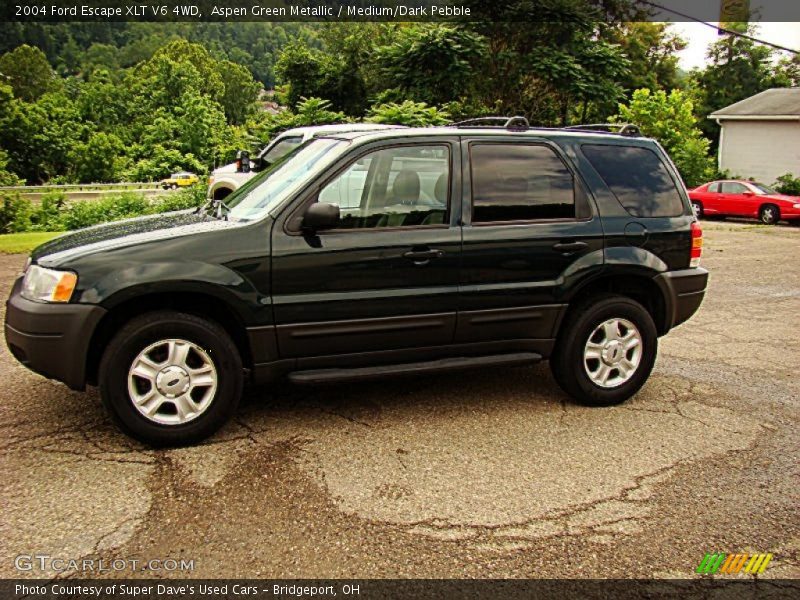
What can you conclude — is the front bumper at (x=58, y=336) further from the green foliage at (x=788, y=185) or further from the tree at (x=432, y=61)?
the green foliage at (x=788, y=185)

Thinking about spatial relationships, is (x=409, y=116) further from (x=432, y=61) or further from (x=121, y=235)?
(x=121, y=235)

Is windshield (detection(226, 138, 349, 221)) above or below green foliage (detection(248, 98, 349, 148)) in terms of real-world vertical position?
Answer: below

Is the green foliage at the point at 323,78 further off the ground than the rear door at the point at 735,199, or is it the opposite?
the green foliage at the point at 323,78

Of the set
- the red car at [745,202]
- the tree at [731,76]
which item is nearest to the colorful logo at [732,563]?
the red car at [745,202]

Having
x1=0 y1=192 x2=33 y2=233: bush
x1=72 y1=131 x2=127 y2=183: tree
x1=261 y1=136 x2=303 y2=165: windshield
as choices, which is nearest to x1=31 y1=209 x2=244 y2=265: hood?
x1=261 y1=136 x2=303 y2=165: windshield

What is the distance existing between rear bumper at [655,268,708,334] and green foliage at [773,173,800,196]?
1116 inches

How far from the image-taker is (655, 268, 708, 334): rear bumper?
212 inches

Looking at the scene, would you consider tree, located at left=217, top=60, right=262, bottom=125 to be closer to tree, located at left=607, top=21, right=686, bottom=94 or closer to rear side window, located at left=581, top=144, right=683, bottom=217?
tree, located at left=607, top=21, right=686, bottom=94

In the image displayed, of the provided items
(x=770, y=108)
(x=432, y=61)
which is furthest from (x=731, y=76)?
(x=432, y=61)

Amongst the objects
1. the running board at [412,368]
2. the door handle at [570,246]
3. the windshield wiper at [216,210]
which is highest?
the windshield wiper at [216,210]

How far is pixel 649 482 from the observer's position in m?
4.07

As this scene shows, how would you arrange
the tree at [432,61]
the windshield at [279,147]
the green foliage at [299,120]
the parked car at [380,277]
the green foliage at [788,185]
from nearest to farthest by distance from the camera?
the parked car at [380,277] < the windshield at [279,147] < the green foliage at [299,120] < the tree at [432,61] < the green foliage at [788,185]

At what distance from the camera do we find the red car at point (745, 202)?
23875 mm

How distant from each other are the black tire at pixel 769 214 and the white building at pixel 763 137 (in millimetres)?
10161
